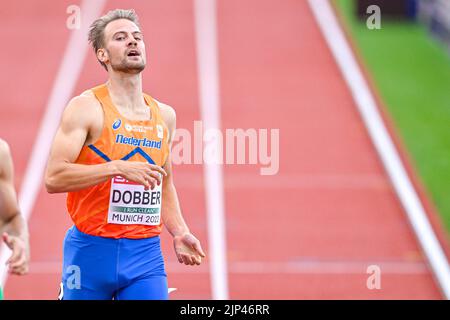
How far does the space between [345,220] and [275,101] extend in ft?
15.5

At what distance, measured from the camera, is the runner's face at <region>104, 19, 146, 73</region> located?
5.78 m

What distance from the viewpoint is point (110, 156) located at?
5715mm

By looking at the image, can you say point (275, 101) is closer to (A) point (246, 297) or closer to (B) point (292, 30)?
(B) point (292, 30)

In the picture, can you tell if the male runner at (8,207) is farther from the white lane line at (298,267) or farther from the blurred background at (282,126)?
the white lane line at (298,267)

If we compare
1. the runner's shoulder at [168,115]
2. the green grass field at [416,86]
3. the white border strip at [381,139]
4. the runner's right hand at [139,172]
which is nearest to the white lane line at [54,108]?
the white border strip at [381,139]

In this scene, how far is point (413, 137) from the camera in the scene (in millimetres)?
15367

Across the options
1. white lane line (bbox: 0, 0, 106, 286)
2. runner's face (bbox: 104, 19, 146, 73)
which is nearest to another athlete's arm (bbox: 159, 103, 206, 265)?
runner's face (bbox: 104, 19, 146, 73)

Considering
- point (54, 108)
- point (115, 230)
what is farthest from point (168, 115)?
point (54, 108)

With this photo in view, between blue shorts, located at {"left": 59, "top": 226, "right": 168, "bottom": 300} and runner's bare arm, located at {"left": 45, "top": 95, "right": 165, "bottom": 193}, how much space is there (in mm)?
387

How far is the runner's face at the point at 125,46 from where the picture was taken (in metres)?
5.78

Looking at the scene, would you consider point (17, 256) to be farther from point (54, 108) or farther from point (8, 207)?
point (54, 108)

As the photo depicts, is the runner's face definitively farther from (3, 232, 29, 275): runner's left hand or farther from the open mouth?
(3, 232, 29, 275): runner's left hand

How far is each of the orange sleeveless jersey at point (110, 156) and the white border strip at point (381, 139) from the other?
4.82m

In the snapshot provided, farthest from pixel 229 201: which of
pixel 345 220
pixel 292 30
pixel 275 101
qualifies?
pixel 292 30
